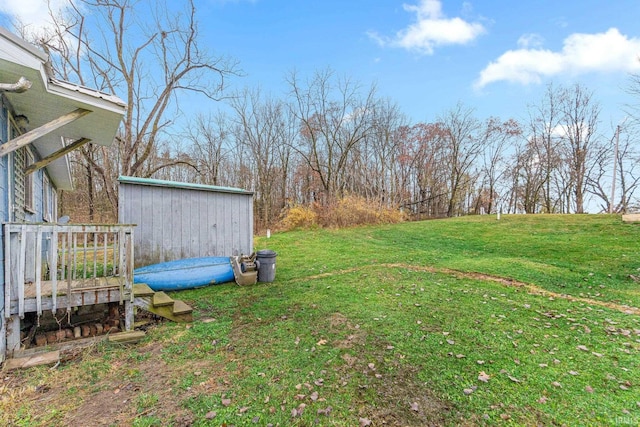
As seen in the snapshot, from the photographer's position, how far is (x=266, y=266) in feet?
20.0

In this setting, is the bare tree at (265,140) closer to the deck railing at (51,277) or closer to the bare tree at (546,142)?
the deck railing at (51,277)

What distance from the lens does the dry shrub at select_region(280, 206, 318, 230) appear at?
14688 millimetres

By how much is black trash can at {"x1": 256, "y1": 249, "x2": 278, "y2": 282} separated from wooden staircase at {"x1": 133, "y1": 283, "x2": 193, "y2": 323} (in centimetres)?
215

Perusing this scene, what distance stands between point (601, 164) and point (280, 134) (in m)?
23.1

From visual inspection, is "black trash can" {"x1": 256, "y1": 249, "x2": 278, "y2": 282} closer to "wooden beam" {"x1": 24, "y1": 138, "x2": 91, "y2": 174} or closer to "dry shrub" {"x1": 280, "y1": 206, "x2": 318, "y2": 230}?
"wooden beam" {"x1": 24, "y1": 138, "x2": 91, "y2": 174}

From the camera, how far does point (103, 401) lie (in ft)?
7.62

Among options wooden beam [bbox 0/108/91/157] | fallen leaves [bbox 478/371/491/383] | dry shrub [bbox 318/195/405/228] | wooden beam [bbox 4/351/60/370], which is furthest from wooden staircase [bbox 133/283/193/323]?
dry shrub [bbox 318/195/405/228]

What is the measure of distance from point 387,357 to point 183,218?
5388 millimetres

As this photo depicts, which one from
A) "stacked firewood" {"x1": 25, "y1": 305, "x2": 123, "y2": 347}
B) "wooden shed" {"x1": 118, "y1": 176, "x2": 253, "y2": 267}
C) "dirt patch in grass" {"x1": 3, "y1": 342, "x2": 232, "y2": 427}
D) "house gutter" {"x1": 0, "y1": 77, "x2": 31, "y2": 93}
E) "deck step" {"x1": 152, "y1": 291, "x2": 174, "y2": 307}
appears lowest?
"dirt patch in grass" {"x1": 3, "y1": 342, "x2": 232, "y2": 427}

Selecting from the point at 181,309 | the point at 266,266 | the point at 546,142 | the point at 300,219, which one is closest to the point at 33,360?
the point at 181,309

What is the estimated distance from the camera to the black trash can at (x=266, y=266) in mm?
6086

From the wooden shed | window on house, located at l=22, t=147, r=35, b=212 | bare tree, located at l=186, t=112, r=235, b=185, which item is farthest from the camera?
bare tree, located at l=186, t=112, r=235, b=185

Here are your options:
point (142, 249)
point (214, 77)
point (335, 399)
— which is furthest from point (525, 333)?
point (214, 77)

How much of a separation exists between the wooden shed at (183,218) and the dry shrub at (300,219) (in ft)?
23.6
